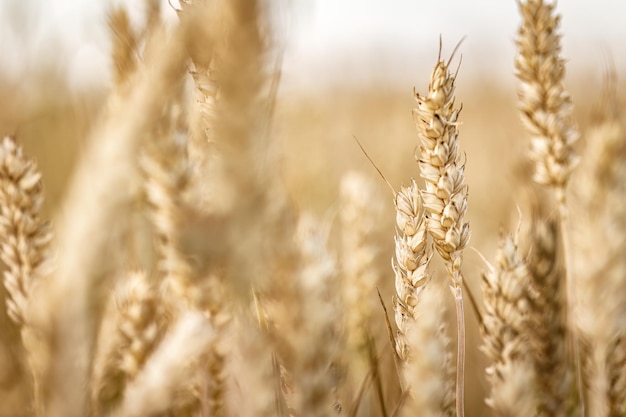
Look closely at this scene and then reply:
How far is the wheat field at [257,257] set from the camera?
0.40 meters

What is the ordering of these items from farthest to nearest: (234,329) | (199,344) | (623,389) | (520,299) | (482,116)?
(482,116)
(623,389)
(520,299)
(234,329)
(199,344)

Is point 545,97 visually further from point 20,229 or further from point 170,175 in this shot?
point 20,229

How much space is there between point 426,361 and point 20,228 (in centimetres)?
47

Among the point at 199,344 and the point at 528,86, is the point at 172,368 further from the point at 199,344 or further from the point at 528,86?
the point at 528,86

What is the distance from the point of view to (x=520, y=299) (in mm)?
717

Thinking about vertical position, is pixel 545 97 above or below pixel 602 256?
above

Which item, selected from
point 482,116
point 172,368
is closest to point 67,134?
point 172,368

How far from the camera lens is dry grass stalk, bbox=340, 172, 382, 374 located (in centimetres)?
112

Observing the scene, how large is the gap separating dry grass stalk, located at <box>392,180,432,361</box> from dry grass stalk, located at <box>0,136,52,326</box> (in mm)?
397

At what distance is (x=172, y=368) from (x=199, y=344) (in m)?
0.03

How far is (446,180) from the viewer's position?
70cm

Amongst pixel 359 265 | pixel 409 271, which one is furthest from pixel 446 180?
pixel 359 265

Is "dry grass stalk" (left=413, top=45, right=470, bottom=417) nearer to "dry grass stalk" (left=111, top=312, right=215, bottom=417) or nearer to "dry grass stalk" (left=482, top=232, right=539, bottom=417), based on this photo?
"dry grass stalk" (left=482, top=232, right=539, bottom=417)

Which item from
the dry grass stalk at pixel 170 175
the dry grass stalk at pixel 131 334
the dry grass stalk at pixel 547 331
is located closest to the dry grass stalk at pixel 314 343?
the dry grass stalk at pixel 170 175
